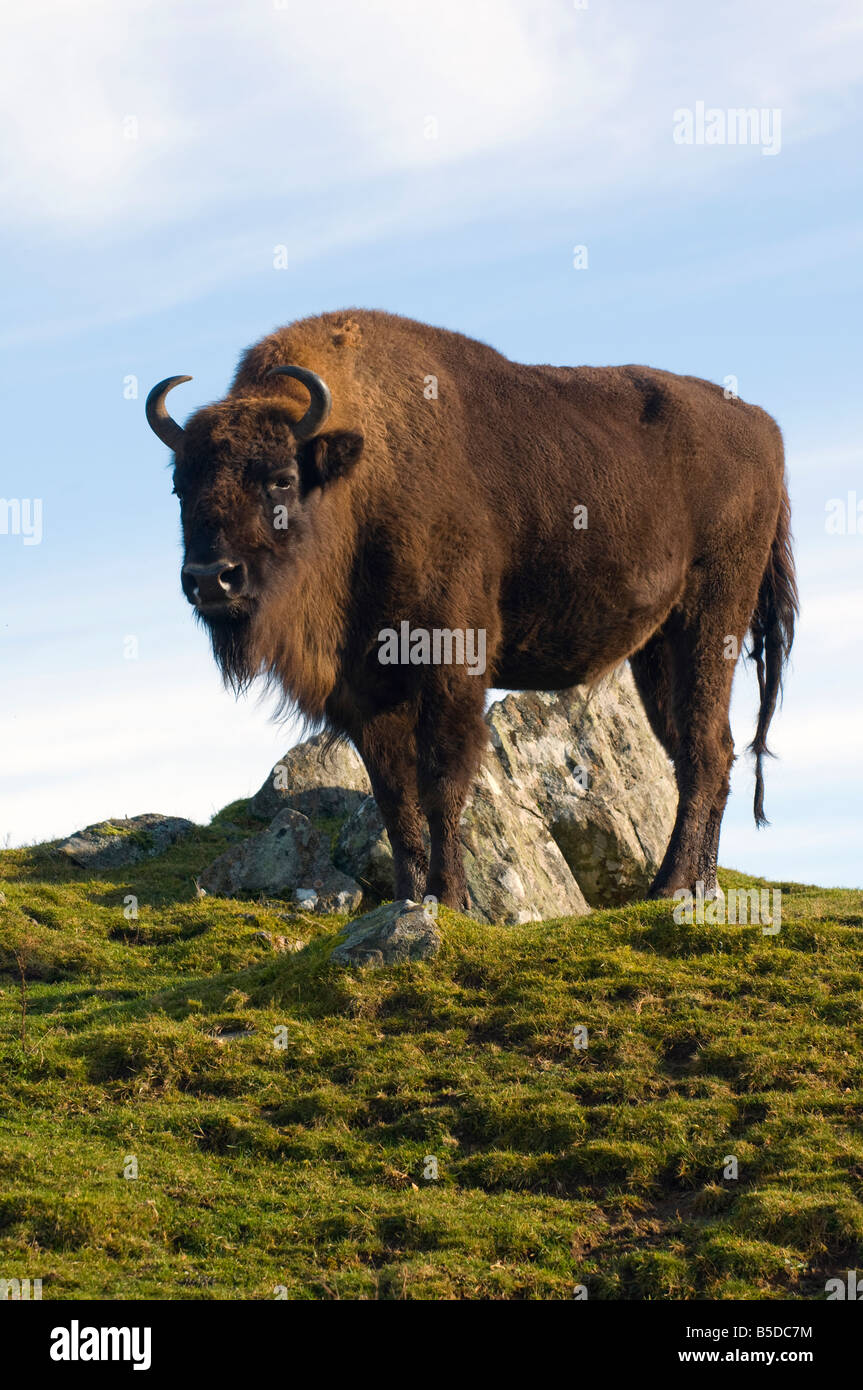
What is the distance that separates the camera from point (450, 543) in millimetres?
11352

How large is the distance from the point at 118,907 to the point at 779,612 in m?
7.41

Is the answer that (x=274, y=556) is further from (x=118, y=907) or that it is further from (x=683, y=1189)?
(x=118, y=907)

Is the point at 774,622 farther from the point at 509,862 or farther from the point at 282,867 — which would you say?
the point at 282,867

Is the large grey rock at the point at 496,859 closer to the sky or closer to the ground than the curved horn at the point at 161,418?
closer to the ground

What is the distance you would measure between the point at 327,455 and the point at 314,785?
28.3 feet

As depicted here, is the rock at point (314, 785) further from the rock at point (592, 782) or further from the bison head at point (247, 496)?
the bison head at point (247, 496)

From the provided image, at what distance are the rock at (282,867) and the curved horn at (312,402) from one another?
227 inches

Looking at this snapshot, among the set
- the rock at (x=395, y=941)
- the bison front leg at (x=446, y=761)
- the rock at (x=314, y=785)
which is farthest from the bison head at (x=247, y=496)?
the rock at (x=314, y=785)

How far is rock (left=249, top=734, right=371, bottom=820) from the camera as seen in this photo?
1842cm

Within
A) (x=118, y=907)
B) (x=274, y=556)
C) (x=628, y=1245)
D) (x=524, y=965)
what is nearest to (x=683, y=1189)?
(x=628, y=1245)

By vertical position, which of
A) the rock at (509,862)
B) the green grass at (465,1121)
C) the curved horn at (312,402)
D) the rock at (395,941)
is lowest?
the green grass at (465,1121)

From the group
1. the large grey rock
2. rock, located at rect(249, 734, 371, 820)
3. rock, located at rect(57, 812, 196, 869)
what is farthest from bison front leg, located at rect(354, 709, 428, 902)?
rock, located at rect(57, 812, 196, 869)

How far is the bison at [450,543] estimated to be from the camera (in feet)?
35.1

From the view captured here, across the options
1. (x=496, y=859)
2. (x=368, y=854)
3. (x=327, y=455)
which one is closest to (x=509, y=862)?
(x=496, y=859)
